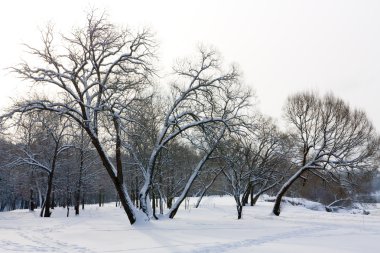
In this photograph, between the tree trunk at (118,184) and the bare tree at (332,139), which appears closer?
the tree trunk at (118,184)

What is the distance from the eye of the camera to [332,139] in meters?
32.0

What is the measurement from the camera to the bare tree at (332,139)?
31094 mm

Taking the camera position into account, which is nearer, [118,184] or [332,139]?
[118,184]

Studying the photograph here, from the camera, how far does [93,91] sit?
21406 mm

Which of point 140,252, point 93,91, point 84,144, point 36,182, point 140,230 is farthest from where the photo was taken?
point 36,182

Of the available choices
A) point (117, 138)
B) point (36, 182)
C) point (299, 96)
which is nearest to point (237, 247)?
point (117, 138)

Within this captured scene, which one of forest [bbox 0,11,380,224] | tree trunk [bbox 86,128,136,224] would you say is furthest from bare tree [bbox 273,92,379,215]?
tree trunk [bbox 86,128,136,224]

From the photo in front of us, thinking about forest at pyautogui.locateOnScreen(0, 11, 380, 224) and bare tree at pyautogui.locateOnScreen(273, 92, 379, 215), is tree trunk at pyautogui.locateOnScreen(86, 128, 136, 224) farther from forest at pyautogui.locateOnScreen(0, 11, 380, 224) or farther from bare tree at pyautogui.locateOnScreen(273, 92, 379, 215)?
Answer: bare tree at pyautogui.locateOnScreen(273, 92, 379, 215)

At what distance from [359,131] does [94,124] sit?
77.0ft

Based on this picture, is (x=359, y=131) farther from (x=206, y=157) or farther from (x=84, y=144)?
(x=84, y=144)

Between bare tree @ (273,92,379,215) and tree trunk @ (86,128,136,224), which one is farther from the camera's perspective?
bare tree @ (273,92,379,215)

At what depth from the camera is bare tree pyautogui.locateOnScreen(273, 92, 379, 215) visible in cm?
3109

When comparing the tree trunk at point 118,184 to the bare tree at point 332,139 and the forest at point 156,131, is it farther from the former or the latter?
the bare tree at point 332,139

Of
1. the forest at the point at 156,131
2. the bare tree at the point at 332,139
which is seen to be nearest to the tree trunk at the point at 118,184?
the forest at the point at 156,131
